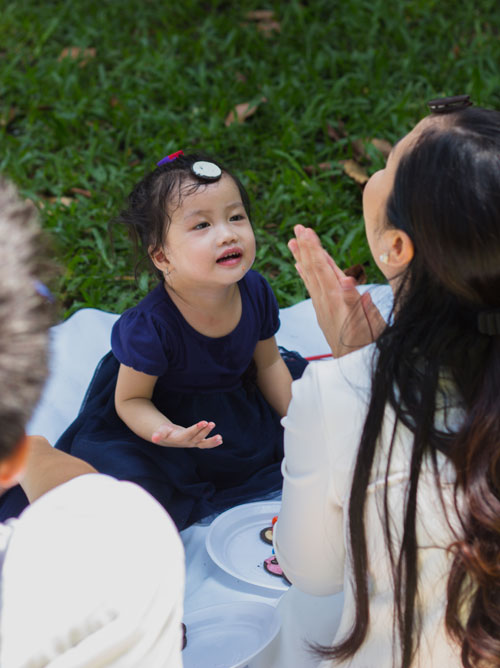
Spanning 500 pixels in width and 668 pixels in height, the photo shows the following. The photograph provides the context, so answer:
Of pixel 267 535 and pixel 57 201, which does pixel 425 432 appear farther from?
pixel 57 201

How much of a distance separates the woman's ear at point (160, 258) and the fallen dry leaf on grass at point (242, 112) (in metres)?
1.79

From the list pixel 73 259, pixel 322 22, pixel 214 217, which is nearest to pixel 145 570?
pixel 214 217

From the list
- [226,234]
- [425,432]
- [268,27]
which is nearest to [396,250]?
[425,432]

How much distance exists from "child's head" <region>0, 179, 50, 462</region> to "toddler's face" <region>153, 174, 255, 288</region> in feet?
3.49

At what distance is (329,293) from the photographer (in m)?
1.66

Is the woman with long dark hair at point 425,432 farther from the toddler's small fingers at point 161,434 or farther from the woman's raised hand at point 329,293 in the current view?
the toddler's small fingers at point 161,434

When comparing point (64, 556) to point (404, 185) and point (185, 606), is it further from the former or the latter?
point (185, 606)

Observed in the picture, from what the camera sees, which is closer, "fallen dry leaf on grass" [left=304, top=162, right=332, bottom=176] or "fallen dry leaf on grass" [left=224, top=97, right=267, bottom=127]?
"fallen dry leaf on grass" [left=304, top=162, right=332, bottom=176]

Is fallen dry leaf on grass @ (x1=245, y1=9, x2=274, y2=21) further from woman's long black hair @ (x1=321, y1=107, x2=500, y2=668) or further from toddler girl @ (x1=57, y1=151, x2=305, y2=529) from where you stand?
woman's long black hair @ (x1=321, y1=107, x2=500, y2=668)

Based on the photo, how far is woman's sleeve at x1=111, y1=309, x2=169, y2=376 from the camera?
196 centimetres

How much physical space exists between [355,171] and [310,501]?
2.38 m

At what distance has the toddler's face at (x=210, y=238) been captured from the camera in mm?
1933

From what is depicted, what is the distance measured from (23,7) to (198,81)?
1.36 m

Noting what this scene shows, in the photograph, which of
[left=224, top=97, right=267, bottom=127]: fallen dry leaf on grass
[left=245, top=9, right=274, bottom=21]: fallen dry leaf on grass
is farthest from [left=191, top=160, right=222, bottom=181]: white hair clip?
[left=245, top=9, right=274, bottom=21]: fallen dry leaf on grass
